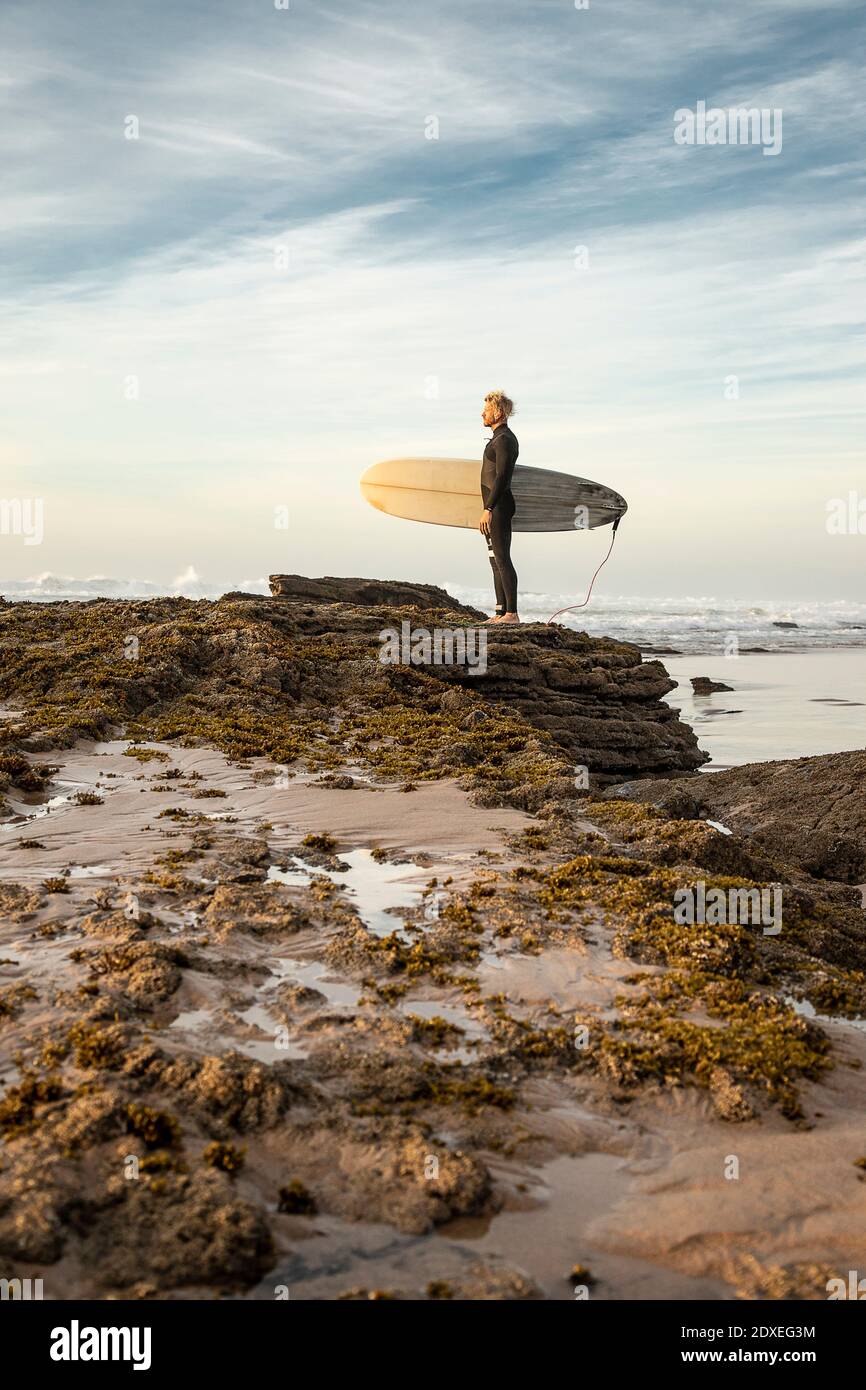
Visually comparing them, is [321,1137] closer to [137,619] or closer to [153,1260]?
[153,1260]

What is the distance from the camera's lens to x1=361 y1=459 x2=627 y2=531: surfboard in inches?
610

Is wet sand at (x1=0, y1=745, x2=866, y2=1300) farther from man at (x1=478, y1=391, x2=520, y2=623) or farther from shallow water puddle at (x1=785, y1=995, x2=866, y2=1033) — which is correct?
man at (x1=478, y1=391, x2=520, y2=623)

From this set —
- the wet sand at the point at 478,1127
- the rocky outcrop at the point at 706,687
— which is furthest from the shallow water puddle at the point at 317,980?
the rocky outcrop at the point at 706,687

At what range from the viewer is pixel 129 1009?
→ 12.3 ft

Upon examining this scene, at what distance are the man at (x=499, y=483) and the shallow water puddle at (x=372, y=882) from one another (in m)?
7.73

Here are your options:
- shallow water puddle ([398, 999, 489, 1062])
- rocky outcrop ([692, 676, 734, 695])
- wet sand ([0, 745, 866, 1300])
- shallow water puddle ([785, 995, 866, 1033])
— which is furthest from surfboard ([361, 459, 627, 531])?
shallow water puddle ([398, 999, 489, 1062])

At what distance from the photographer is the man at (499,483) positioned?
12.8 m

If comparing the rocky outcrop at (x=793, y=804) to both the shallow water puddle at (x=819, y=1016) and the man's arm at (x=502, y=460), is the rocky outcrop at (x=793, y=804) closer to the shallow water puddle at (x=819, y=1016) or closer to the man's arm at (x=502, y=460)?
the shallow water puddle at (x=819, y=1016)

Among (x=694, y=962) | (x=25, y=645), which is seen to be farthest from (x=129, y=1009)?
(x=25, y=645)

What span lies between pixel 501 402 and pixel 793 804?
6.26m

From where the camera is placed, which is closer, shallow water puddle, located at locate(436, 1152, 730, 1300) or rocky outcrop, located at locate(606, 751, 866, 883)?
shallow water puddle, located at locate(436, 1152, 730, 1300)

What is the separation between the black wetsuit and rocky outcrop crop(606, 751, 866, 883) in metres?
3.65

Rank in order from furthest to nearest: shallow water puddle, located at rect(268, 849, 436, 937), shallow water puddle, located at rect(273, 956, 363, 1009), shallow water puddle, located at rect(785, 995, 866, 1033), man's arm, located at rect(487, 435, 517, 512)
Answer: man's arm, located at rect(487, 435, 517, 512) < shallow water puddle, located at rect(268, 849, 436, 937) < shallow water puddle, located at rect(785, 995, 866, 1033) < shallow water puddle, located at rect(273, 956, 363, 1009)

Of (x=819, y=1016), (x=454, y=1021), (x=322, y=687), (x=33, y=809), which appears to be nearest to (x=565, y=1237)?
(x=454, y=1021)
